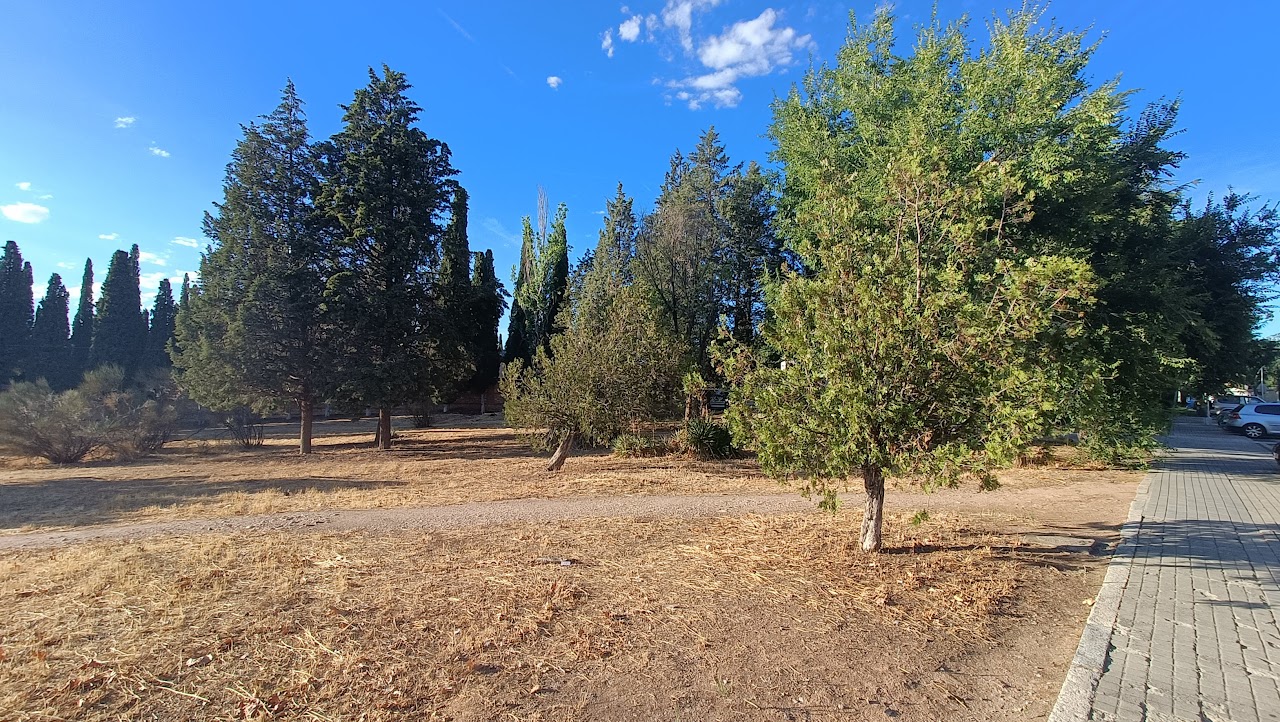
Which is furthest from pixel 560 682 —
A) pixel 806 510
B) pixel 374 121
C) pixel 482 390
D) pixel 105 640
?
pixel 482 390

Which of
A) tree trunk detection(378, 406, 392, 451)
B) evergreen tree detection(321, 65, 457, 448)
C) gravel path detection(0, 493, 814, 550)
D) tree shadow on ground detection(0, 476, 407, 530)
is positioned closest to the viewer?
gravel path detection(0, 493, 814, 550)

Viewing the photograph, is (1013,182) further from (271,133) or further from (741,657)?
(271,133)

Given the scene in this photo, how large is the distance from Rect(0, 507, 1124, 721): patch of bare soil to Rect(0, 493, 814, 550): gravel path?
3.05 ft

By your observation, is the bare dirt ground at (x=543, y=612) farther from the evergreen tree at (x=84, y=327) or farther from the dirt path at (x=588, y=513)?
the evergreen tree at (x=84, y=327)

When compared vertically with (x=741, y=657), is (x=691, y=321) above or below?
above

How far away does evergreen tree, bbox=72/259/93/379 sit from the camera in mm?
40219

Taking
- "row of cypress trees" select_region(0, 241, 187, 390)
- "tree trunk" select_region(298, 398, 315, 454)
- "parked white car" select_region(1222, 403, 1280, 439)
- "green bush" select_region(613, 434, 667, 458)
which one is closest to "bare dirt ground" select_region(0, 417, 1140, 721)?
"green bush" select_region(613, 434, 667, 458)

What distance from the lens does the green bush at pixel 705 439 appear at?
54.9ft

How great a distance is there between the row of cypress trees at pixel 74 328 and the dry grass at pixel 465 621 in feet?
133

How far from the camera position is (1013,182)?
566cm

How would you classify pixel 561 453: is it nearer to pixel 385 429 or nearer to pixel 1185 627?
pixel 385 429

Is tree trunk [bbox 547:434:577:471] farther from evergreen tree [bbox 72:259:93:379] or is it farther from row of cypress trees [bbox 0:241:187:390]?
evergreen tree [bbox 72:259:93:379]

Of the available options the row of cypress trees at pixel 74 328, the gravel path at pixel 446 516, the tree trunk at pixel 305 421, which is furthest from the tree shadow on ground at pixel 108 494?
the row of cypress trees at pixel 74 328

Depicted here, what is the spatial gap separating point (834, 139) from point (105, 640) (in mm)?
15161
